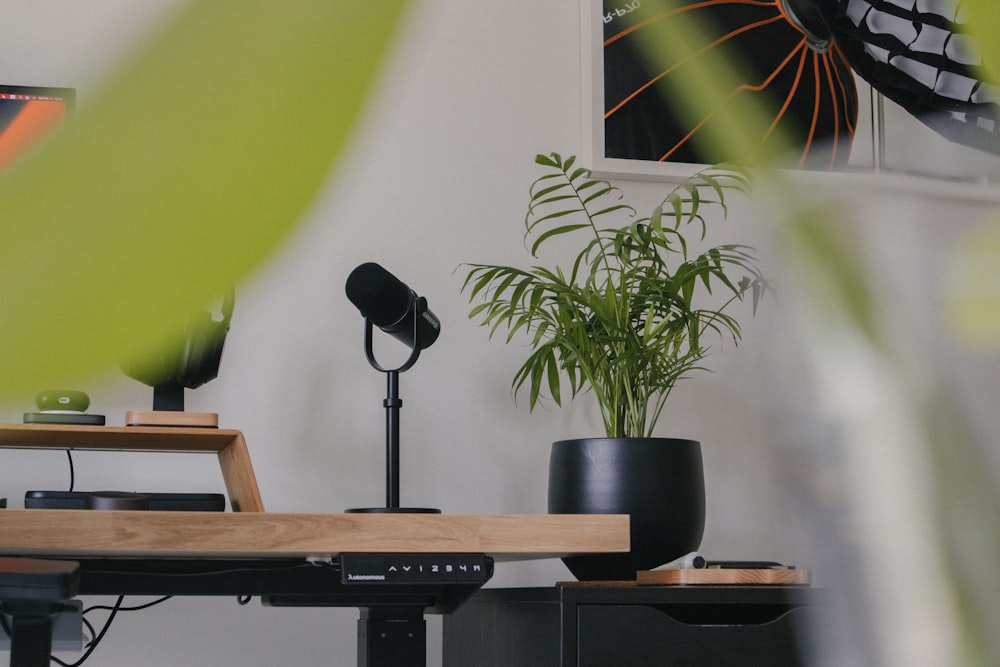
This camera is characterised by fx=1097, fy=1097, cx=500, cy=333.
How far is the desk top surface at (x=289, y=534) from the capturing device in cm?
88

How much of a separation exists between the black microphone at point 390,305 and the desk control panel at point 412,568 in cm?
33

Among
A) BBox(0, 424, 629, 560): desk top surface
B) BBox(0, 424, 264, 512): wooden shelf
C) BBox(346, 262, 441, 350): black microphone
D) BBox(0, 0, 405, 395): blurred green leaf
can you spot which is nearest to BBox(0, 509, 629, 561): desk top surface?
BBox(0, 424, 629, 560): desk top surface

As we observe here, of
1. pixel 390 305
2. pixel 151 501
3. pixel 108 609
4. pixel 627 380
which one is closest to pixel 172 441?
pixel 151 501

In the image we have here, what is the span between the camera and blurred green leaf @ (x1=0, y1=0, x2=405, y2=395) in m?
0.08

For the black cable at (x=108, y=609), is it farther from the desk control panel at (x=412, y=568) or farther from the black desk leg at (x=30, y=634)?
the black desk leg at (x=30, y=634)

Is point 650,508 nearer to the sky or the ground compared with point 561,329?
nearer to the ground

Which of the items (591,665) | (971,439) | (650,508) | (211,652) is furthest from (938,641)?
(211,652)

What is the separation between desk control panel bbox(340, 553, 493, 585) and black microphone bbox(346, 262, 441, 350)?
0.33 m

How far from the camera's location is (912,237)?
0.12 metres

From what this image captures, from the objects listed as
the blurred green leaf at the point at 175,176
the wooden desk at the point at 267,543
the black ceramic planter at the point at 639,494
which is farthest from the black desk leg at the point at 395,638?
the blurred green leaf at the point at 175,176

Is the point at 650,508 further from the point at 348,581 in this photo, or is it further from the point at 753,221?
the point at 753,221

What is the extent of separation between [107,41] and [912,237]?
0.09 m

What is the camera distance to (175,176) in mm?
86

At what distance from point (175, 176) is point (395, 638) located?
111 centimetres
